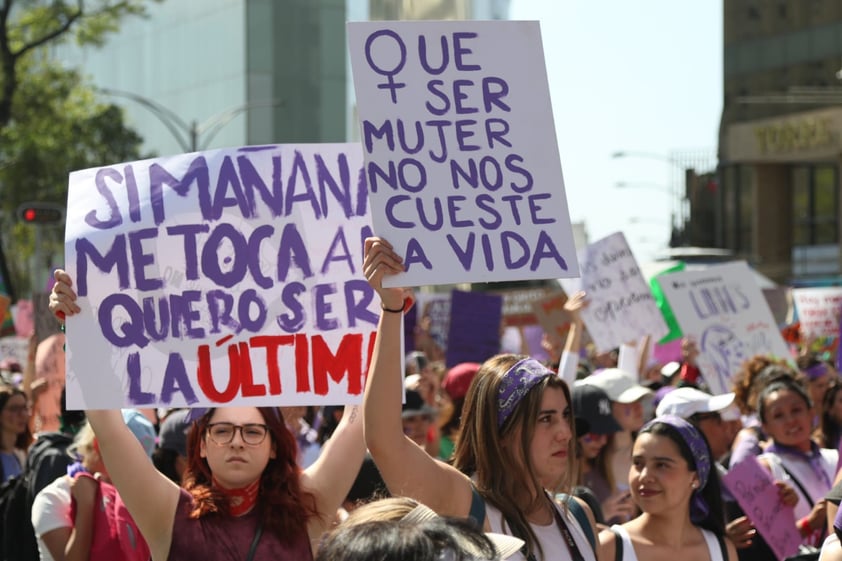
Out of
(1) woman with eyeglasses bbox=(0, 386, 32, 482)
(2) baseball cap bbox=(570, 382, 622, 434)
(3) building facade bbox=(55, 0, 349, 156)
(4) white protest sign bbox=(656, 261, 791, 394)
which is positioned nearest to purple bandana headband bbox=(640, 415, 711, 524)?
(2) baseball cap bbox=(570, 382, 622, 434)

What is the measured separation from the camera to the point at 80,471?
528 centimetres

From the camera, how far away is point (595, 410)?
686 cm

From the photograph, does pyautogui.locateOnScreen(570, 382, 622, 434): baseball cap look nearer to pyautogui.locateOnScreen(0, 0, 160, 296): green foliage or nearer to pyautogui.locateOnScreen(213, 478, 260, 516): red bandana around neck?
pyautogui.locateOnScreen(213, 478, 260, 516): red bandana around neck

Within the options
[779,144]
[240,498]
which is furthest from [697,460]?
[779,144]

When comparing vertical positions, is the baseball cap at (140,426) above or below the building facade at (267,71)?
below

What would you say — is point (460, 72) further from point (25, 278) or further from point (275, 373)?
point (25, 278)

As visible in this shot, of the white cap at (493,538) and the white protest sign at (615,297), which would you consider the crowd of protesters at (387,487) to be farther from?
the white protest sign at (615,297)

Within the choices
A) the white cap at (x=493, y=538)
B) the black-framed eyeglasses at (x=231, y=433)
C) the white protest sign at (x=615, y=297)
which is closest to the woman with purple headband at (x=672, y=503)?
the black-framed eyeglasses at (x=231, y=433)

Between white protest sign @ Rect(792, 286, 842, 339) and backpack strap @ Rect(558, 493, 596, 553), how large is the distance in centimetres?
1227

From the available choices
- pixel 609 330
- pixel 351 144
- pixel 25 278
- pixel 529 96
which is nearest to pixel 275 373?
pixel 351 144

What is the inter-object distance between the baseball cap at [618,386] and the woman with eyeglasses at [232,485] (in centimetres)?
290

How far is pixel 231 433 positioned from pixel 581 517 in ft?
3.23

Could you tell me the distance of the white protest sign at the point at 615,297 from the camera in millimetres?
10734

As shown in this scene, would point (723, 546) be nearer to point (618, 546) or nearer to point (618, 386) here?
point (618, 546)
